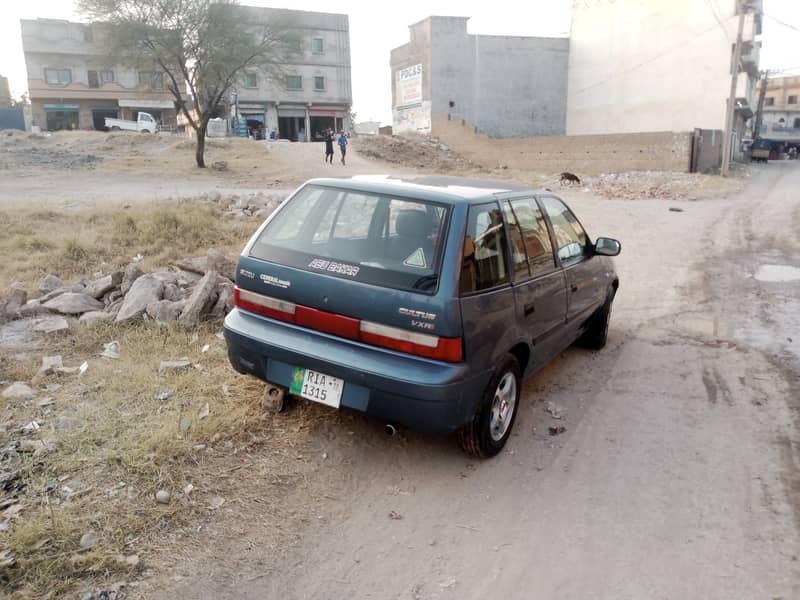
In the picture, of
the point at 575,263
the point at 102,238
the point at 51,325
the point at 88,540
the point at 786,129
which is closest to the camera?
the point at 88,540

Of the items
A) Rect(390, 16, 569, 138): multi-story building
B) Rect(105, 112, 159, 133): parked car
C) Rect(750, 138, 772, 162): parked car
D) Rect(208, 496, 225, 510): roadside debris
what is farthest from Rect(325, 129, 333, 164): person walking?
Rect(750, 138, 772, 162): parked car

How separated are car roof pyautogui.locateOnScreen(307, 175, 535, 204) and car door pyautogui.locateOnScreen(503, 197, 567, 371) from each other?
188 millimetres

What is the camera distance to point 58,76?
5362 cm

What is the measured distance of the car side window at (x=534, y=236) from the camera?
400cm

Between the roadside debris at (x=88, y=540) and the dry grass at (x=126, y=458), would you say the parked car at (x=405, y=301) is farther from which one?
the roadside debris at (x=88, y=540)

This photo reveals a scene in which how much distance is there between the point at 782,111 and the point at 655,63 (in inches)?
1711

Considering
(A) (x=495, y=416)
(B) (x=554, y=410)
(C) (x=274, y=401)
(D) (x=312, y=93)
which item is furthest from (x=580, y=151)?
(D) (x=312, y=93)

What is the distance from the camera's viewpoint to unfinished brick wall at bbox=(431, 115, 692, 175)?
1075 inches

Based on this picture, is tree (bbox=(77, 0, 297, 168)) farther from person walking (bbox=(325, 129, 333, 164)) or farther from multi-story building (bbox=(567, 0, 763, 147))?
multi-story building (bbox=(567, 0, 763, 147))

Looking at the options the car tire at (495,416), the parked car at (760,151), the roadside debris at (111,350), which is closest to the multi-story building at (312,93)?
the parked car at (760,151)

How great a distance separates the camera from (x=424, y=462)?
3.69 m

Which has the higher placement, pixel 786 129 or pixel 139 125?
pixel 139 125

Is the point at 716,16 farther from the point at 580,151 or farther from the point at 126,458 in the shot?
the point at 126,458

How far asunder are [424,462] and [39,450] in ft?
7.39
